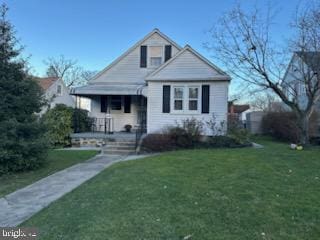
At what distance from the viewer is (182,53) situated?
1622 centimetres

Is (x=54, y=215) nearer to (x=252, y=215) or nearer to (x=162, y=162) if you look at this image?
(x=252, y=215)

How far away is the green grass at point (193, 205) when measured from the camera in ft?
14.3

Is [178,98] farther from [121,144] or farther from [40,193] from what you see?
[40,193]

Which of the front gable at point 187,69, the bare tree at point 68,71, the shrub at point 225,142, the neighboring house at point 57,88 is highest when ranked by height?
the bare tree at point 68,71

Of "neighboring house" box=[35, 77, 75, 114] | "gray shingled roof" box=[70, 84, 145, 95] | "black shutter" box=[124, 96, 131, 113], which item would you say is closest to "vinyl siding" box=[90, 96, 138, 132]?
"black shutter" box=[124, 96, 131, 113]

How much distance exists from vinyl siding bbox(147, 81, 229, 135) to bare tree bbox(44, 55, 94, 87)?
43244mm

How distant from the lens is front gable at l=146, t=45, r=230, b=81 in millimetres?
15773

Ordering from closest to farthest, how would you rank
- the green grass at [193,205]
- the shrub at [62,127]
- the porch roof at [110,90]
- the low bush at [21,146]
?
the green grass at [193,205] < the low bush at [21,146] < the shrub at [62,127] < the porch roof at [110,90]

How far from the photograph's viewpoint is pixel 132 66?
20719 mm

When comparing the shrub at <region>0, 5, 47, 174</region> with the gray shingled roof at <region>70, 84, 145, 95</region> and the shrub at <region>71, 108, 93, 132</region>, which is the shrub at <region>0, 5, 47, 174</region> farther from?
the gray shingled roof at <region>70, 84, 145, 95</region>

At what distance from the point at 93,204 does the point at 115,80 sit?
15.7 m

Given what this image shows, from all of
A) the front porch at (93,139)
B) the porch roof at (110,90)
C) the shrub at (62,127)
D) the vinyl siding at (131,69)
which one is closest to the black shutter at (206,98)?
the porch roof at (110,90)

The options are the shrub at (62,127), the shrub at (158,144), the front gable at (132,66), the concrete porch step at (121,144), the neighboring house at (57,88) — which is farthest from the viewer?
the neighboring house at (57,88)

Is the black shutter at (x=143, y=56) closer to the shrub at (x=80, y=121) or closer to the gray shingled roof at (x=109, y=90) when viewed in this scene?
the gray shingled roof at (x=109, y=90)
